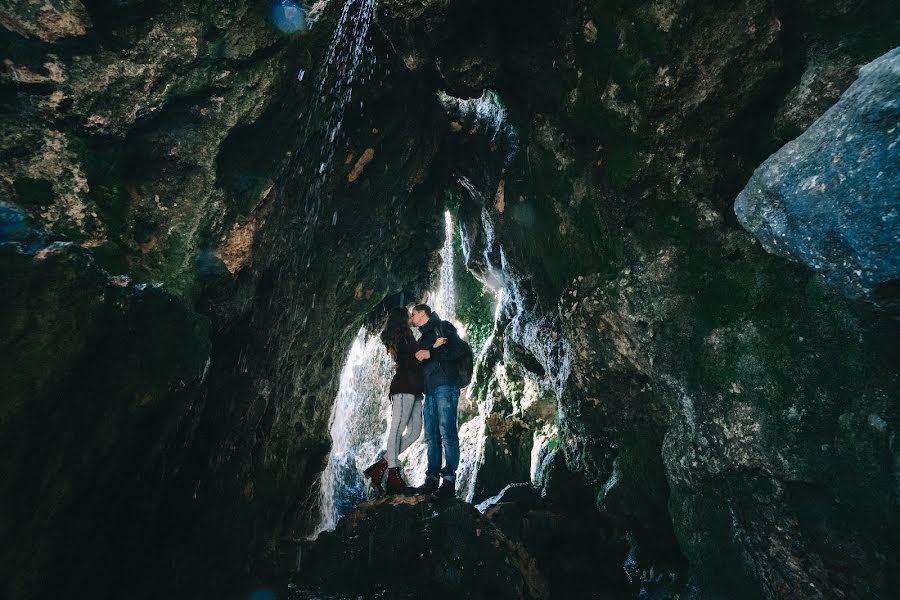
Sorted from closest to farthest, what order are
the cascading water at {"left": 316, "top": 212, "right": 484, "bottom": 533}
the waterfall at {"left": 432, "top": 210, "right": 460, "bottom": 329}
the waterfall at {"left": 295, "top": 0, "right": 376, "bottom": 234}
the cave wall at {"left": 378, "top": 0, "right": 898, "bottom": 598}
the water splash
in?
1. the cave wall at {"left": 378, "top": 0, "right": 898, "bottom": 598}
2. the waterfall at {"left": 295, "top": 0, "right": 376, "bottom": 234}
3. the water splash
4. the cascading water at {"left": 316, "top": 212, "right": 484, "bottom": 533}
5. the waterfall at {"left": 432, "top": 210, "right": 460, "bottom": 329}

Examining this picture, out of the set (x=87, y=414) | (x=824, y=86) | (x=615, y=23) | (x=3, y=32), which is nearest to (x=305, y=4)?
(x=3, y=32)

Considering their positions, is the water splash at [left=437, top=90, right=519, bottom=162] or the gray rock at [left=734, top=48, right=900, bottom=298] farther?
the water splash at [left=437, top=90, right=519, bottom=162]

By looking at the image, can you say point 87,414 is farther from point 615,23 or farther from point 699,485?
point 615,23

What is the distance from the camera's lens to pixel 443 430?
6066mm

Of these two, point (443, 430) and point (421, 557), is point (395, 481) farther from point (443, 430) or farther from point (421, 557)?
point (421, 557)

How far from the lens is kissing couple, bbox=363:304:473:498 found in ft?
19.8

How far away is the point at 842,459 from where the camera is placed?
3168 mm

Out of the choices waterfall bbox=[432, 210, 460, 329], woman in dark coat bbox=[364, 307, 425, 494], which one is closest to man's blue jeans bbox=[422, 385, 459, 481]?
woman in dark coat bbox=[364, 307, 425, 494]

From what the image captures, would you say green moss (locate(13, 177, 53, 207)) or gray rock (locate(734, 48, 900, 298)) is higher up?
green moss (locate(13, 177, 53, 207))

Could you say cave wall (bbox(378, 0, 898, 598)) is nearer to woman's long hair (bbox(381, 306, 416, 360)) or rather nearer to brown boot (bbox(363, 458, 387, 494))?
woman's long hair (bbox(381, 306, 416, 360))

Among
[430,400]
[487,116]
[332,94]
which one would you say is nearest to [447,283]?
[487,116]

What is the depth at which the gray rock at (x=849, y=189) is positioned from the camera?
7.20 feet

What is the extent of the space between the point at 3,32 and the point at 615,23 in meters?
5.17

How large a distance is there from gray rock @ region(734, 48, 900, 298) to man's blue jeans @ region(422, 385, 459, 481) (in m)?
4.22
